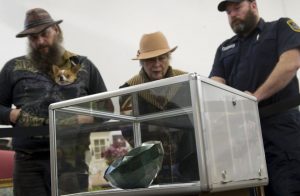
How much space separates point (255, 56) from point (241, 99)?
63cm

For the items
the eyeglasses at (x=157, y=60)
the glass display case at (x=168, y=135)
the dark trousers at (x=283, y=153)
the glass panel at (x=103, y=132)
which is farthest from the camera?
the eyeglasses at (x=157, y=60)

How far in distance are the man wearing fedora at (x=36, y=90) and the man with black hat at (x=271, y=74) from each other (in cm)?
63

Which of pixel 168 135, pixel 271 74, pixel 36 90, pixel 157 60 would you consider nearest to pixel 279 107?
pixel 271 74

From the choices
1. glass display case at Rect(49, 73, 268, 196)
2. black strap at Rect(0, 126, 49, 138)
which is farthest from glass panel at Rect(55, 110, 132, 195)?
black strap at Rect(0, 126, 49, 138)

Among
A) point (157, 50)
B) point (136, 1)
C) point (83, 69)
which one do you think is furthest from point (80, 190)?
point (136, 1)

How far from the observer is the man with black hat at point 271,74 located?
1.73m

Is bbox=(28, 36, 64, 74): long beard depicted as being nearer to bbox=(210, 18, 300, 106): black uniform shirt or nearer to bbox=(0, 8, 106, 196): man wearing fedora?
bbox=(0, 8, 106, 196): man wearing fedora

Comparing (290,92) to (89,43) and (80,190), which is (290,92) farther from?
(89,43)

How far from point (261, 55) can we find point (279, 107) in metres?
0.24

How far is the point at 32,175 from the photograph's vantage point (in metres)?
1.84

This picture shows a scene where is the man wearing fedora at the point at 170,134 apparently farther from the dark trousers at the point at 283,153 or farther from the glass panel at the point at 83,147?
the dark trousers at the point at 283,153

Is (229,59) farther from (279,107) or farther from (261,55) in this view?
(279,107)

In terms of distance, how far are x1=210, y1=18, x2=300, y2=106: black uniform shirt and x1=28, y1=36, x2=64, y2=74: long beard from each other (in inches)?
30.8

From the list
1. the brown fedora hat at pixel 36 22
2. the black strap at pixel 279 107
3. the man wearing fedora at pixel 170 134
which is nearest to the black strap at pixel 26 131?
the brown fedora hat at pixel 36 22
